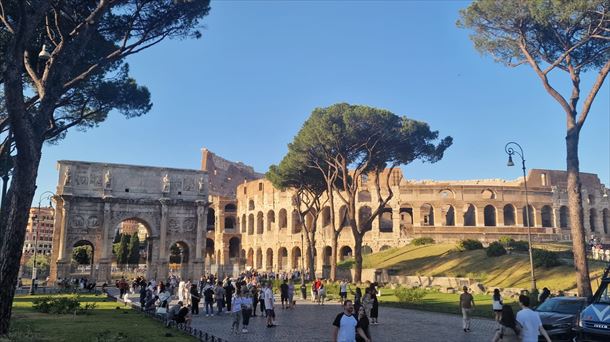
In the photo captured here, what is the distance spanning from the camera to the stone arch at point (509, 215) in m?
44.8

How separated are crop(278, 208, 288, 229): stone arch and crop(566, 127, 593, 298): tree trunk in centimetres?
3736

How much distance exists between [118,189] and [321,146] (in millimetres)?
14931

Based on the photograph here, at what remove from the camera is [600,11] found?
16547 millimetres

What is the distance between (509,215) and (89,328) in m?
41.6

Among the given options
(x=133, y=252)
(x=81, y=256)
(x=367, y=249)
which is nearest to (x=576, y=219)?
(x=367, y=249)

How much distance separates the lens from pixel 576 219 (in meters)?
15.5

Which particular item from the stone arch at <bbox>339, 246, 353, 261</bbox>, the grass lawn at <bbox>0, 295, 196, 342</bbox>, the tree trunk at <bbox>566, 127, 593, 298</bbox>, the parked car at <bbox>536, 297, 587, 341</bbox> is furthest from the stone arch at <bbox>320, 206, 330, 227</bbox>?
the parked car at <bbox>536, 297, 587, 341</bbox>

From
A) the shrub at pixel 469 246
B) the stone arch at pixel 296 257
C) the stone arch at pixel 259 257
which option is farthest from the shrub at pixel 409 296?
the stone arch at pixel 259 257

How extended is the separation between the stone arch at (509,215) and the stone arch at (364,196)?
12608 millimetres

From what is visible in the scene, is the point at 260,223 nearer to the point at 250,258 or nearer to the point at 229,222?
the point at 250,258

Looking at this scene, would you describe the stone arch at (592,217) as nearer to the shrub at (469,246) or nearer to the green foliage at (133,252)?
the shrub at (469,246)

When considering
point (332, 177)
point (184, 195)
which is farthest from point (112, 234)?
point (332, 177)

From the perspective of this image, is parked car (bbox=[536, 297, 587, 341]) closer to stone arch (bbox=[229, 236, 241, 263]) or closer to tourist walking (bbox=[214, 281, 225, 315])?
tourist walking (bbox=[214, 281, 225, 315])

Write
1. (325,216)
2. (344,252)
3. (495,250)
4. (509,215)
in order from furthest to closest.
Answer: (325,216), (344,252), (509,215), (495,250)
